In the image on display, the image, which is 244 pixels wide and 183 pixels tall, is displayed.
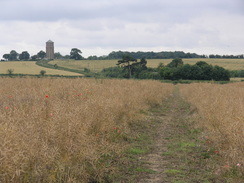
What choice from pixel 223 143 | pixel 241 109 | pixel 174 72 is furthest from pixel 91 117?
pixel 174 72

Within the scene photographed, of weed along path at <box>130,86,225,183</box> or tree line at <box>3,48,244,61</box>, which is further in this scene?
tree line at <box>3,48,244,61</box>

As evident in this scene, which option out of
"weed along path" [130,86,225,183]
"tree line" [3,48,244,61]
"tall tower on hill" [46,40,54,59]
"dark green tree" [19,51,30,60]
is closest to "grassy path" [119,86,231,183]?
"weed along path" [130,86,225,183]

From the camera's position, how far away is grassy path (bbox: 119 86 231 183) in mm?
5473

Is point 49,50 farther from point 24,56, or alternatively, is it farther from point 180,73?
point 180,73

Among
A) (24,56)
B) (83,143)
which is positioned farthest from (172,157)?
(24,56)

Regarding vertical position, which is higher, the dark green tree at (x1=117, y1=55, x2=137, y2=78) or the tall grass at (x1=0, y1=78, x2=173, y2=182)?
the dark green tree at (x1=117, y1=55, x2=137, y2=78)

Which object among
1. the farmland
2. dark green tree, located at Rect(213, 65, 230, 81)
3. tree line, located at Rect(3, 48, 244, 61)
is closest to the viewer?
the farmland

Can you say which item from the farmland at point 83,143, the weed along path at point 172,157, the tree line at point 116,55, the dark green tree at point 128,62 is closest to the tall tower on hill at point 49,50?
the tree line at point 116,55

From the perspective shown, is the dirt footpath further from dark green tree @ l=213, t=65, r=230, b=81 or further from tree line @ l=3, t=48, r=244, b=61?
tree line @ l=3, t=48, r=244, b=61

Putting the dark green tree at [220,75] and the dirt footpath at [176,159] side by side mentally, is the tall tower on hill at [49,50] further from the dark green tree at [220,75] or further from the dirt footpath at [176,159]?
the dirt footpath at [176,159]

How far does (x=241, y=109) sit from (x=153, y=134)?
2923 mm

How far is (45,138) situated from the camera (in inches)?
194

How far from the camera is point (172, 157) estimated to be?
6.84 meters

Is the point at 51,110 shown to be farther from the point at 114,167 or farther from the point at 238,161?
the point at 238,161
